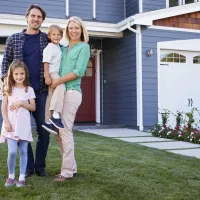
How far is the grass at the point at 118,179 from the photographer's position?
2.72 metres

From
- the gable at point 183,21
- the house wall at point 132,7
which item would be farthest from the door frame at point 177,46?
the house wall at point 132,7

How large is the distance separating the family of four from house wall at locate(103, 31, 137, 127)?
5439 millimetres

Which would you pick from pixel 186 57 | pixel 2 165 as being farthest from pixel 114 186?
pixel 186 57

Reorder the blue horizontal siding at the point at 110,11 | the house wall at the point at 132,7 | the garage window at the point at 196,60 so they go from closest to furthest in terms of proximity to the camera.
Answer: the house wall at the point at 132,7
the garage window at the point at 196,60
the blue horizontal siding at the point at 110,11

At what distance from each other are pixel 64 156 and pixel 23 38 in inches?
47.2

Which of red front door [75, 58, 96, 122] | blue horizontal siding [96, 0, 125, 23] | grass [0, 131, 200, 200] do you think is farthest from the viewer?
red front door [75, 58, 96, 122]

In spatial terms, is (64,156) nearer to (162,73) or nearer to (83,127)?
(83,127)

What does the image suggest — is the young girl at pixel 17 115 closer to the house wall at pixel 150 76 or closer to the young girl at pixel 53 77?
the young girl at pixel 53 77

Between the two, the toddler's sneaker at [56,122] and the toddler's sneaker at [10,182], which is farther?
the toddler's sneaker at [56,122]

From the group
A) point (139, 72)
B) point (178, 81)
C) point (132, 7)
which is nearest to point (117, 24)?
point (132, 7)

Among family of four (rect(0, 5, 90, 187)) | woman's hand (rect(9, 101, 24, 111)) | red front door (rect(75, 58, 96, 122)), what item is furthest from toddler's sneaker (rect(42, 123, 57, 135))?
red front door (rect(75, 58, 96, 122))

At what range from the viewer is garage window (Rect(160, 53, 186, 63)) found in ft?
29.2

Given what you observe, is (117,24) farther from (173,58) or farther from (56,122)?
(56,122)

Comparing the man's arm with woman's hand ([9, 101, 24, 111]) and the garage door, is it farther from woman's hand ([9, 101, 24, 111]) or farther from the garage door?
the garage door
